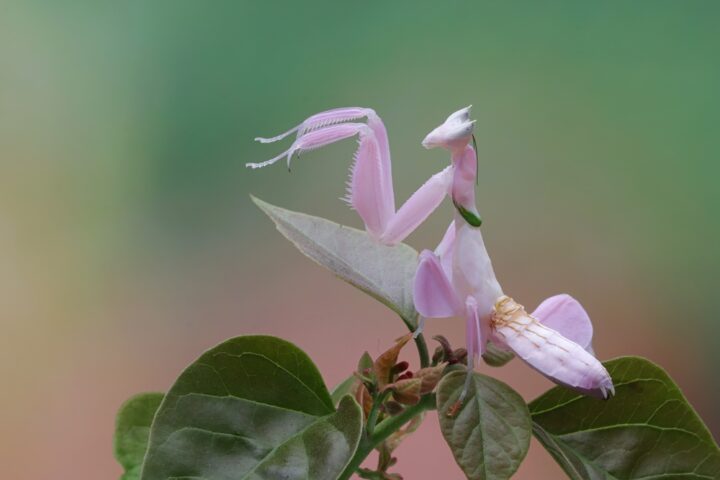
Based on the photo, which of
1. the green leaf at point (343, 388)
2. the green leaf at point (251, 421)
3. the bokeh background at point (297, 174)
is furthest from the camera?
the bokeh background at point (297, 174)

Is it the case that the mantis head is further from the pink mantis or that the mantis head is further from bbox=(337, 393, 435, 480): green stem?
bbox=(337, 393, 435, 480): green stem

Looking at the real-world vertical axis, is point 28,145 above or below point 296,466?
above

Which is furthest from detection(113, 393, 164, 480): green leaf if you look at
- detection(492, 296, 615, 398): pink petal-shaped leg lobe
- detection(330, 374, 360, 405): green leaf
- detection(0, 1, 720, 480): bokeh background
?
detection(0, 1, 720, 480): bokeh background

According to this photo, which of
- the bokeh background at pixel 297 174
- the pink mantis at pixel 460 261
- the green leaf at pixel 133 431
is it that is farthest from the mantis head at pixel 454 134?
the bokeh background at pixel 297 174

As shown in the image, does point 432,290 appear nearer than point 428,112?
Yes

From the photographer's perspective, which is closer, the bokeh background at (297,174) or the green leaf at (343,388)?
the green leaf at (343,388)

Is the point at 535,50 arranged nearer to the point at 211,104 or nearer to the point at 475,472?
the point at 211,104

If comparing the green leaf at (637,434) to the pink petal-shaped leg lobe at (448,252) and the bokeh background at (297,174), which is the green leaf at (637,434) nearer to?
the pink petal-shaped leg lobe at (448,252)

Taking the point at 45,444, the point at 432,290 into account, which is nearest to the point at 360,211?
the point at 432,290
